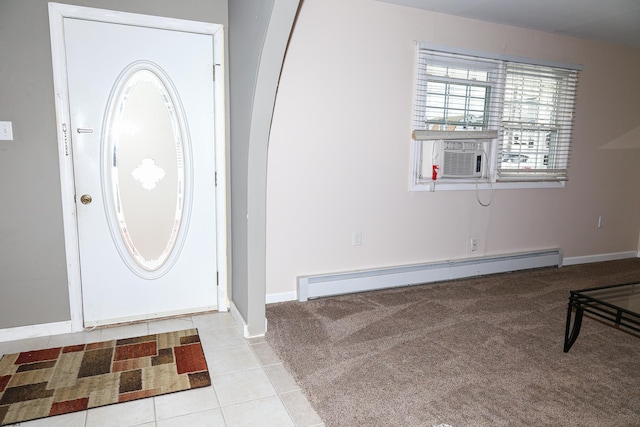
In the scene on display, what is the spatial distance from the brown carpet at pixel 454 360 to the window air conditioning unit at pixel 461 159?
1087 millimetres

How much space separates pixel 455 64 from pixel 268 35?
220cm

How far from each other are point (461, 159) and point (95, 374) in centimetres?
334

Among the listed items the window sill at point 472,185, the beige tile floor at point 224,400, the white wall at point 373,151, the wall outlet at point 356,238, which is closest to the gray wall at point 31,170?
the beige tile floor at point 224,400

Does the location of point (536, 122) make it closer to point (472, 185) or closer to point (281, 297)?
point (472, 185)

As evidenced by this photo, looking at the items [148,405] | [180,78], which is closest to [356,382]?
[148,405]

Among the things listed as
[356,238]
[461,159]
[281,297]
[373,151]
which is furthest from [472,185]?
[281,297]

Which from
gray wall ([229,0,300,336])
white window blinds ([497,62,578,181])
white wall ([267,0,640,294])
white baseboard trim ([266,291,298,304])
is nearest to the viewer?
gray wall ([229,0,300,336])

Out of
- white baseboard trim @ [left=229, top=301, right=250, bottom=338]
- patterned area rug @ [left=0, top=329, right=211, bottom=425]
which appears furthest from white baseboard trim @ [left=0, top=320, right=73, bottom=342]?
white baseboard trim @ [left=229, top=301, right=250, bottom=338]

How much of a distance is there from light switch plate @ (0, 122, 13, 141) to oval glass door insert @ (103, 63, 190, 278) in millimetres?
510

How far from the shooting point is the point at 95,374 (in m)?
2.29

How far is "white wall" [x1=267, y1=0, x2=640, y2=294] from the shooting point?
10.7 ft

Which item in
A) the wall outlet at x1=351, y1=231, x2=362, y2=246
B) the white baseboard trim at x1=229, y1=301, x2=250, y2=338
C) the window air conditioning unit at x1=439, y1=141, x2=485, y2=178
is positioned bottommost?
the white baseboard trim at x1=229, y1=301, x2=250, y2=338

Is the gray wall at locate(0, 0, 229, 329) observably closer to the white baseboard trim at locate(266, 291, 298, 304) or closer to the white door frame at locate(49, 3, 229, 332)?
the white door frame at locate(49, 3, 229, 332)

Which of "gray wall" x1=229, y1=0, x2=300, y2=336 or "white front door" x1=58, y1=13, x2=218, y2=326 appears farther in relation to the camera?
"white front door" x1=58, y1=13, x2=218, y2=326
